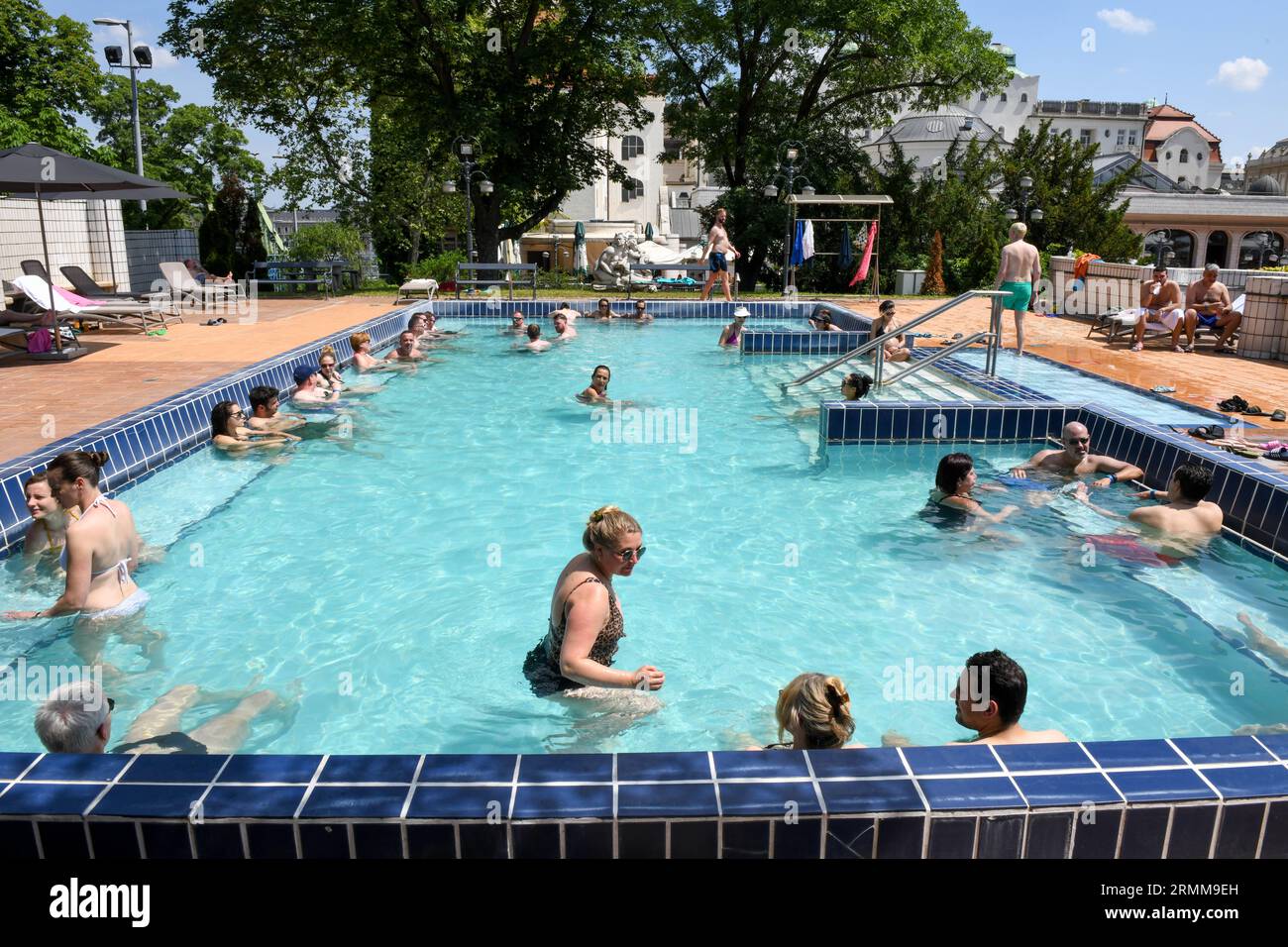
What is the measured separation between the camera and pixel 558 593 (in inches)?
159

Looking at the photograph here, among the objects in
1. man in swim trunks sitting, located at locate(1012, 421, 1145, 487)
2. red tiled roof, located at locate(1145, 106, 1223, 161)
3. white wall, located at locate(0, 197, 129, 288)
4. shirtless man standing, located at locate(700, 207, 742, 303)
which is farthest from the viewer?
red tiled roof, located at locate(1145, 106, 1223, 161)

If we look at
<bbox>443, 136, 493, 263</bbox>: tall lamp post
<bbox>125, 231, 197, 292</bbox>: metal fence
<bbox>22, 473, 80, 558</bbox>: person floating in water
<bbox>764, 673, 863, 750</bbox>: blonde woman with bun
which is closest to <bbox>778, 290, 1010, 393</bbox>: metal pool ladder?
<bbox>764, 673, 863, 750</bbox>: blonde woman with bun

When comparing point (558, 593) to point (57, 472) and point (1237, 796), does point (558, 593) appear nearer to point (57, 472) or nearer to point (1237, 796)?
point (1237, 796)

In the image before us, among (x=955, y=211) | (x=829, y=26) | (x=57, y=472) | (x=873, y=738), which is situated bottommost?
(x=873, y=738)

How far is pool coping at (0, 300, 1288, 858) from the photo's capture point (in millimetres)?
2732

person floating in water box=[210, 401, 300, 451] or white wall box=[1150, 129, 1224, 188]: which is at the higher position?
white wall box=[1150, 129, 1224, 188]

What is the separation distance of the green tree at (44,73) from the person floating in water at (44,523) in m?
32.6

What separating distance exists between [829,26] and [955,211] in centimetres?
590

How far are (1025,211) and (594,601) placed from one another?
Answer: 948 inches

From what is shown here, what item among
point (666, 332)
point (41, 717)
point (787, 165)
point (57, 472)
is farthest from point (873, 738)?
point (787, 165)

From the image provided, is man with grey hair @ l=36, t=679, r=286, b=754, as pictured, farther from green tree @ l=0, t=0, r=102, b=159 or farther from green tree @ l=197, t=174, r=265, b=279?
green tree @ l=0, t=0, r=102, b=159
